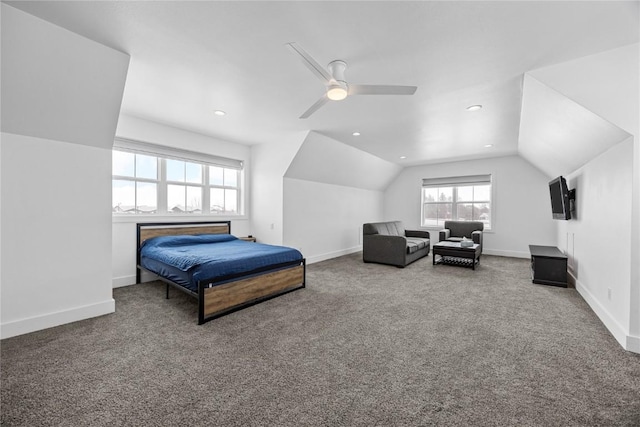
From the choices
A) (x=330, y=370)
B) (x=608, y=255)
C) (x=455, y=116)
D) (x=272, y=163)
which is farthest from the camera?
(x=272, y=163)

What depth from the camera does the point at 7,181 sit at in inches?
94.0

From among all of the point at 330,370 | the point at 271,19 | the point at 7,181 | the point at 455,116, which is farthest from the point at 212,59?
the point at 455,116

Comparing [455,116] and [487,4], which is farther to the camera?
[455,116]

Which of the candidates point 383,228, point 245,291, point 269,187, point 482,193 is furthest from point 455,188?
point 245,291

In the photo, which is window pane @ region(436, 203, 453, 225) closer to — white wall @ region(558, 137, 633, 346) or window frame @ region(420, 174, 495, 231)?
window frame @ region(420, 174, 495, 231)

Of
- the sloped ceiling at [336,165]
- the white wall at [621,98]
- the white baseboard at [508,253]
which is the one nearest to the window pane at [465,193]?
the white baseboard at [508,253]

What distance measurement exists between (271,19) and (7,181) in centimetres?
272

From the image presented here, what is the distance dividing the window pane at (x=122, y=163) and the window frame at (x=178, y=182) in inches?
2.4

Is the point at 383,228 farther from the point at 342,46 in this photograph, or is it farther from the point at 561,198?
the point at 342,46

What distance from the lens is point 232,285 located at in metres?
2.96

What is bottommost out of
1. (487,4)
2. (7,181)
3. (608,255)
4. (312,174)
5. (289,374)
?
(289,374)

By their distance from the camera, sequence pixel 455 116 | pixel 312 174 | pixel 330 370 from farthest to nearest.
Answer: pixel 312 174
pixel 455 116
pixel 330 370

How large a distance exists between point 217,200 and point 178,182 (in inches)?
32.3

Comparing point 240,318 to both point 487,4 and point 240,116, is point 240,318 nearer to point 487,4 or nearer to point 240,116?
point 240,116
